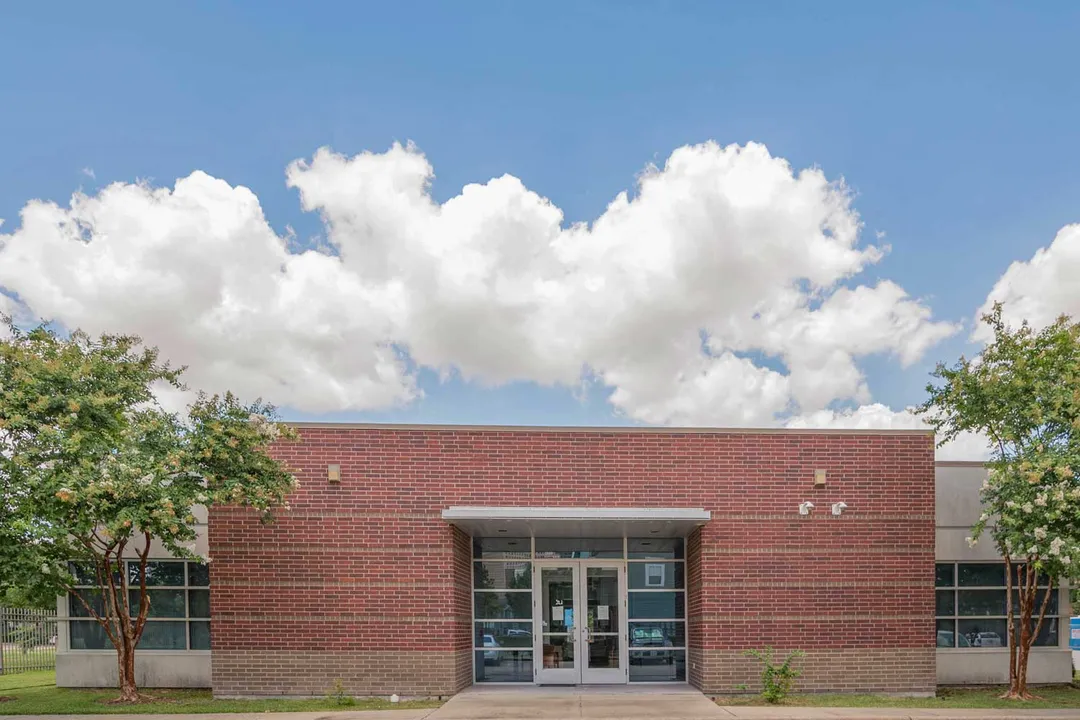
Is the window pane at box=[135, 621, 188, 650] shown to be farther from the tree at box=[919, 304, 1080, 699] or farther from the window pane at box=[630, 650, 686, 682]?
the tree at box=[919, 304, 1080, 699]

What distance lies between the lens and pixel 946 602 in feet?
54.3

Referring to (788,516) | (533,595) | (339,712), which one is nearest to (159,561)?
(339,712)

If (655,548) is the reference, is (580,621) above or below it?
below

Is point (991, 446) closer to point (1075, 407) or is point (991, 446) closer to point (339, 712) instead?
point (1075, 407)

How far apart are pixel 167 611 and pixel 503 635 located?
654 centimetres

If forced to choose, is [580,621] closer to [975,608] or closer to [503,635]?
[503,635]

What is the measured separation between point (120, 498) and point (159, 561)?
4790mm

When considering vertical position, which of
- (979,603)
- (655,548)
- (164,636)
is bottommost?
(164,636)

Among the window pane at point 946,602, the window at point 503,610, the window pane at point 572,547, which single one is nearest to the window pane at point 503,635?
the window at point 503,610

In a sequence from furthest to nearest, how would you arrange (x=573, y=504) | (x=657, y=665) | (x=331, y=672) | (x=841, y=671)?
1. (x=657, y=665)
2. (x=573, y=504)
3. (x=841, y=671)
4. (x=331, y=672)

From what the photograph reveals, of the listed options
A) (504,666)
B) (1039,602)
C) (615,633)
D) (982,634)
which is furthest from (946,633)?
(504,666)

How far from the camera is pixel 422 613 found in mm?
14180

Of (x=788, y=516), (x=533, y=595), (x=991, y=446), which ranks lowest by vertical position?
(x=533, y=595)

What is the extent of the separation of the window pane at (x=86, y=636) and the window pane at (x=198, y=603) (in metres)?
1.74
